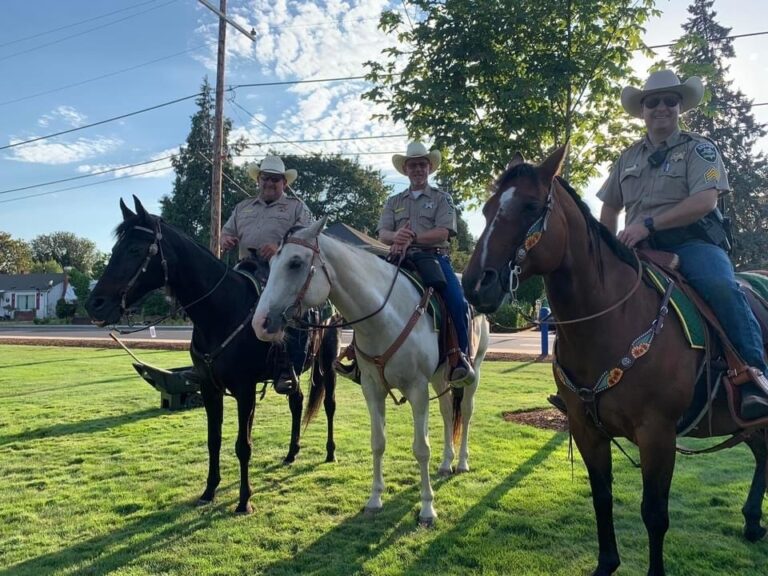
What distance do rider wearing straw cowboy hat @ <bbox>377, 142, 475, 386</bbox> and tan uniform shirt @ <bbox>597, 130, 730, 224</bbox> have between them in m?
1.79

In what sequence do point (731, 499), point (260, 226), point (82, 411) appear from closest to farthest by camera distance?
point (731, 499) → point (260, 226) → point (82, 411)

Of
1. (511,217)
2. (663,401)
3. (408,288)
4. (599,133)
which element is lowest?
(663,401)

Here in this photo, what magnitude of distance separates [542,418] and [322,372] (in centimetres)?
361

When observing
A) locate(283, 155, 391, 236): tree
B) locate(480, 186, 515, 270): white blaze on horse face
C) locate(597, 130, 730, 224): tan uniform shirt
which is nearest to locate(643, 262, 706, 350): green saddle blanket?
locate(597, 130, 730, 224): tan uniform shirt

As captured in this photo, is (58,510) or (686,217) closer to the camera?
(686,217)

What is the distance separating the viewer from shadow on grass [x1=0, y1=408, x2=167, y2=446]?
7.58 m

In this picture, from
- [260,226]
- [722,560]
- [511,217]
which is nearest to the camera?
[511,217]

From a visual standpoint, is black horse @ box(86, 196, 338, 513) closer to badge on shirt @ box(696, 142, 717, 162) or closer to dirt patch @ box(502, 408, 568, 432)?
badge on shirt @ box(696, 142, 717, 162)

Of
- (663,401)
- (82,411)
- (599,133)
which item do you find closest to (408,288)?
(663,401)

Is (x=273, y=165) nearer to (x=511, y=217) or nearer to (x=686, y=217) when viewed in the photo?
(x=511, y=217)

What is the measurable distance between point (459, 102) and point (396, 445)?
14.5ft

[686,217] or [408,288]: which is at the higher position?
[686,217]

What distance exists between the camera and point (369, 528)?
4.36 metres

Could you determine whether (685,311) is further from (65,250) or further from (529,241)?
(65,250)
